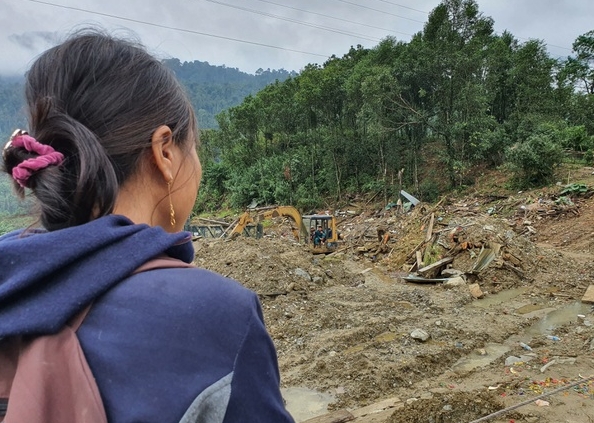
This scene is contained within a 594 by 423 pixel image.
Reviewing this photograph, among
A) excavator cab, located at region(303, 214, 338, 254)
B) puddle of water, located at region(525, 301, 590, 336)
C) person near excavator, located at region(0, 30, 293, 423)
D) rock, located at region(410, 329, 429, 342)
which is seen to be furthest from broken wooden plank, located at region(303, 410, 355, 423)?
excavator cab, located at region(303, 214, 338, 254)

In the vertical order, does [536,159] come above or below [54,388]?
above

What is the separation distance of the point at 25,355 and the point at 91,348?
85 mm

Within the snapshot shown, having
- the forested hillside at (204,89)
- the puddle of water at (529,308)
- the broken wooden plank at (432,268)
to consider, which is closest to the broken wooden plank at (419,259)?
the broken wooden plank at (432,268)

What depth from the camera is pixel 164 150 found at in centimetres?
78

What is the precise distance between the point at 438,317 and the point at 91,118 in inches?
283

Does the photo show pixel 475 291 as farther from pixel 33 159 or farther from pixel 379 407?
pixel 33 159

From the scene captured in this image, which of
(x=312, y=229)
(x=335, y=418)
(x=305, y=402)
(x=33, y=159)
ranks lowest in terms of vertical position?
(x=305, y=402)

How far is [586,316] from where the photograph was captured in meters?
7.04

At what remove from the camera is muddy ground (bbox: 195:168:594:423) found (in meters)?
4.67

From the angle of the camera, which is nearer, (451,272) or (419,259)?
(451,272)

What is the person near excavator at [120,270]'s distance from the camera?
0.56 m

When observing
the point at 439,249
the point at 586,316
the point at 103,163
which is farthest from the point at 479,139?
the point at 103,163

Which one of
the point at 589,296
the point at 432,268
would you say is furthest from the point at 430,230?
the point at 589,296

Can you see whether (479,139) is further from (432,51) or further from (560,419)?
(560,419)
